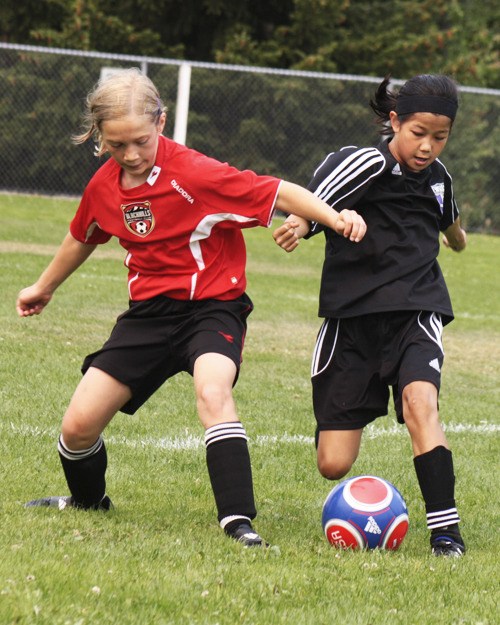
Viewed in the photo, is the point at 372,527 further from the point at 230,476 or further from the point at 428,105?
the point at 428,105

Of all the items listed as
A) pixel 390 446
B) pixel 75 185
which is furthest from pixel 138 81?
pixel 75 185

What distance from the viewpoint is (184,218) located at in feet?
15.9

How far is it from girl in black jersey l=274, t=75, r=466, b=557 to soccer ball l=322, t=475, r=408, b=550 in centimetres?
15

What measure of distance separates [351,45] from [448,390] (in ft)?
64.5

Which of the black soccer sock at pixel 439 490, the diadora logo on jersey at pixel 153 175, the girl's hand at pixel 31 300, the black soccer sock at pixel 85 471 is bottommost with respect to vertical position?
the black soccer sock at pixel 85 471

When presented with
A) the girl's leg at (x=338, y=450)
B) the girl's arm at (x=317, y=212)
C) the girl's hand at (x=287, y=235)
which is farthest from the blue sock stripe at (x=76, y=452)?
the girl's arm at (x=317, y=212)

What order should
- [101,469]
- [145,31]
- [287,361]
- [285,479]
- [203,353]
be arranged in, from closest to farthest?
[203,353]
[101,469]
[285,479]
[287,361]
[145,31]

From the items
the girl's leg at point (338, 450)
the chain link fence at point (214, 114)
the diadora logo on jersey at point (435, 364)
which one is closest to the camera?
the diadora logo on jersey at point (435, 364)

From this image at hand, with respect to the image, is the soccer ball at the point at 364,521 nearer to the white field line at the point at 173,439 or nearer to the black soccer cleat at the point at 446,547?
the black soccer cleat at the point at 446,547

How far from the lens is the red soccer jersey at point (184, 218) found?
4797mm

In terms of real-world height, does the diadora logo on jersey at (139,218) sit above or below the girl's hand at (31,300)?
above

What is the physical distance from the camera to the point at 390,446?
7000 mm

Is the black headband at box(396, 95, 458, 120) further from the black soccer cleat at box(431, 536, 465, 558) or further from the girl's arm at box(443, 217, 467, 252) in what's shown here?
the black soccer cleat at box(431, 536, 465, 558)

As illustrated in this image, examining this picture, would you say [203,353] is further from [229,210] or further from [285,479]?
[285,479]
